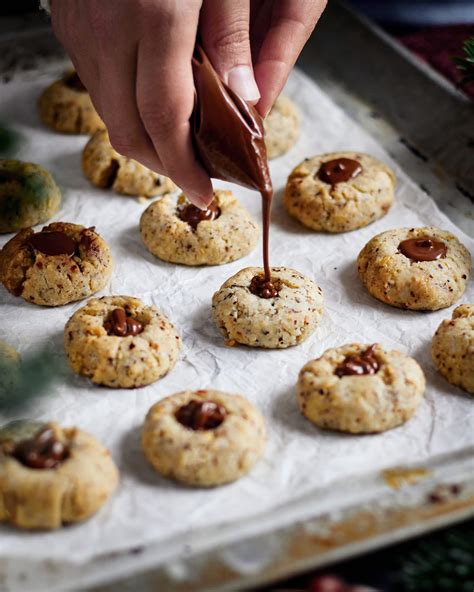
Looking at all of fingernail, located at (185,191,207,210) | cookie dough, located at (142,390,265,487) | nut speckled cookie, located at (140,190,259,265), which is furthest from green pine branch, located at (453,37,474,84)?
cookie dough, located at (142,390,265,487)

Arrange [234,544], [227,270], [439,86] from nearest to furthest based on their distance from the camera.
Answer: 1. [234,544]
2. [227,270]
3. [439,86]

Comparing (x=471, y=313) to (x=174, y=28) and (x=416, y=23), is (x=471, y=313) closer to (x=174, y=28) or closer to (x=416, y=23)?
(x=174, y=28)

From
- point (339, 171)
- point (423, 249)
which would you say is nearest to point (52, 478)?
point (423, 249)

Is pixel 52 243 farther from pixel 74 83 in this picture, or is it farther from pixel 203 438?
pixel 74 83

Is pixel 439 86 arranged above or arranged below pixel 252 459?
above

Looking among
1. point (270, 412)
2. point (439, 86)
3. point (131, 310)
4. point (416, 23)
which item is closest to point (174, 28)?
point (131, 310)

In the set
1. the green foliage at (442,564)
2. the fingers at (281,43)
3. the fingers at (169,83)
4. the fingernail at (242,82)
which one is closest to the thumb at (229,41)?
the fingernail at (242,82)

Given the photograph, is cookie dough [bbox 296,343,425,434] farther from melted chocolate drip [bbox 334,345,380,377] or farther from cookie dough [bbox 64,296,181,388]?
cookie dough [bbox 64,296,181,388]
